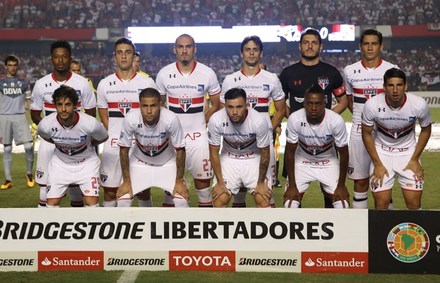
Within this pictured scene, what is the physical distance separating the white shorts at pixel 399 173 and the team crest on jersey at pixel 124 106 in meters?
2.79

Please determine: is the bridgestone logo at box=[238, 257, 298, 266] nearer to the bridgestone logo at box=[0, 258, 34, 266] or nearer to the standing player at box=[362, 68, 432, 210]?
the standing player at box=[362, 68, 432, 210]

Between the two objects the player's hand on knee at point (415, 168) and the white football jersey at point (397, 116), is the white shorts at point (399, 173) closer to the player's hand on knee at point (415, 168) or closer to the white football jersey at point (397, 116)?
the player's hand on knee at point (415, 168)

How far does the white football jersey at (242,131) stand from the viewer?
27.5 feet

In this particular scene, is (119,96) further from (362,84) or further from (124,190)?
(362,84)

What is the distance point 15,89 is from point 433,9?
3700cm

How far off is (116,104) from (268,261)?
2917mm

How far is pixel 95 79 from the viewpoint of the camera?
136 ft

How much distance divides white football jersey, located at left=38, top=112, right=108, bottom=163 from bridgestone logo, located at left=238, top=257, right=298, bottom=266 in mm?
2189

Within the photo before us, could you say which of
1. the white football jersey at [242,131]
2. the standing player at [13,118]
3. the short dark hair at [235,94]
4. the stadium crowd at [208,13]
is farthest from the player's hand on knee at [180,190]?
the stadium crowd at [208,13]

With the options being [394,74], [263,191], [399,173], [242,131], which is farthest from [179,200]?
[394,74]

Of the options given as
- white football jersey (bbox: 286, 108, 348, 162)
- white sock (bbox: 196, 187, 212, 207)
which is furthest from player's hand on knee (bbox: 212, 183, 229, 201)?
white football jersey (bbox: 286, 108, 348, 162)

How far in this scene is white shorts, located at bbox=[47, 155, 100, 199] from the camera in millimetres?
8398

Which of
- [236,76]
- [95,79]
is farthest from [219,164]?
[95,79]

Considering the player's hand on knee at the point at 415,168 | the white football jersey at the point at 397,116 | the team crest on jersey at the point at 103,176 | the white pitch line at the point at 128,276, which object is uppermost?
the white football jersey at the point at 397,116
